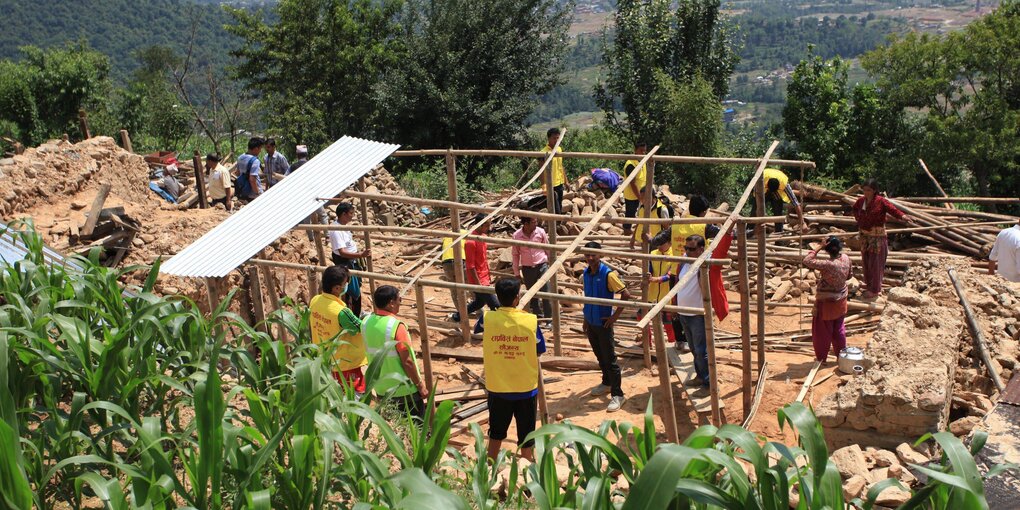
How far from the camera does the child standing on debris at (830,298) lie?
290 inches

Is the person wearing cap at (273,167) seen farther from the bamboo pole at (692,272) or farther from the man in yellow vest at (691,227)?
the bamboo pole at (692,272)

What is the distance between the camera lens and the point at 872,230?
29.9 ft

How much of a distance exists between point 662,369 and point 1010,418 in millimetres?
2075

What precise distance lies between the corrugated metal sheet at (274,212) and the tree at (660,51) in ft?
40.2

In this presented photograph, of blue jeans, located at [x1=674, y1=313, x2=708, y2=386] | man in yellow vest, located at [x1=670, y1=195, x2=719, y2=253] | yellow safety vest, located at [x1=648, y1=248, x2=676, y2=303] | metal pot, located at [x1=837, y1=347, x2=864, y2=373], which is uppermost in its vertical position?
man in yellow vest, located at [x1=670, y1=195, x2=719, y2=253]

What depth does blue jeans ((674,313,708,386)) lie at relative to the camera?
285 inches

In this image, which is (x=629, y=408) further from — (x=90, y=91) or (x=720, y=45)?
(x=90, y=91)

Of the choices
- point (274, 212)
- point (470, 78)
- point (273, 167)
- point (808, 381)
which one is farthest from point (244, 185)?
point (470, 78)

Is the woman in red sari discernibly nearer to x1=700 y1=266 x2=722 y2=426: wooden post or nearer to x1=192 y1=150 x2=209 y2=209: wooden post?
x1=700 y1=266 x2=722 y2=426: wooden post

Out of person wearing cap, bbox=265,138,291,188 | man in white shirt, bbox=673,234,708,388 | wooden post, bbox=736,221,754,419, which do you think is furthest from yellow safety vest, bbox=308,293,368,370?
person wearing cap, bbox=265,138,291,188

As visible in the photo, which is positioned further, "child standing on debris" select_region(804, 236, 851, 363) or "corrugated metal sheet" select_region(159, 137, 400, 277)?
"child standing on debris" select_region(804, 236, 851, 363)

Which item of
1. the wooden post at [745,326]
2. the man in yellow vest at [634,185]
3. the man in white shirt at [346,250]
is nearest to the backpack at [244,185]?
the man in white shirt at [346,250]

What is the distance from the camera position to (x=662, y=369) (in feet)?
20.2

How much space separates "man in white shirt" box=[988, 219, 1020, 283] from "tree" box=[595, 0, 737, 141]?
A: 476 inches
